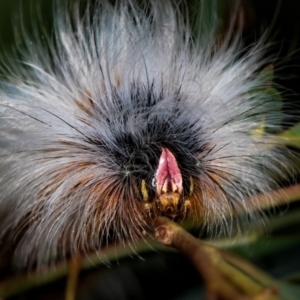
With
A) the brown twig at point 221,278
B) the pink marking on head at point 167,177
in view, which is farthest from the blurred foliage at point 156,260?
the brown twig at point 221,278

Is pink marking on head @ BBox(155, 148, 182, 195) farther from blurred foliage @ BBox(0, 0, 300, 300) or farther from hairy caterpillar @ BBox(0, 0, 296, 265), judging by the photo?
blurred foliage @ BBox(0, 0, 300, 300)

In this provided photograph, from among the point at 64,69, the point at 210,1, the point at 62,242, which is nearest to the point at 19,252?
the point at 62,242

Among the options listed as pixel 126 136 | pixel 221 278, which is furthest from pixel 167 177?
pixel 221 278

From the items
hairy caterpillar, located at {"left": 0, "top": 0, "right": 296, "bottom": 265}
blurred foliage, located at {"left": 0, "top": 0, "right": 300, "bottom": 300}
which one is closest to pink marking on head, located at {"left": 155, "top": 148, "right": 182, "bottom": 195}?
hairy caterpillar, located at {"left": 0, "top": 0, "right": 296, "bottom": 265}

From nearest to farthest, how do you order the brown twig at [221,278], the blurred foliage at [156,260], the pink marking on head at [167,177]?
1. the brown twig at [221,278]
2. the pink marking on head at [167,177]
3. the blurred foliage at [156,260]

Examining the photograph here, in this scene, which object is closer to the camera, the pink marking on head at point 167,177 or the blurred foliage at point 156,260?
the pink marking on head at point 167,177

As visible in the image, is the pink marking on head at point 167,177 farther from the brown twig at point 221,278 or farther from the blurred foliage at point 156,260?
the brown twig at point 221,278

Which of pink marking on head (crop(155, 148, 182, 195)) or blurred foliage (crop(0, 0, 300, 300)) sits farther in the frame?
blurred foliage (crop(0, 0, 300, 300))

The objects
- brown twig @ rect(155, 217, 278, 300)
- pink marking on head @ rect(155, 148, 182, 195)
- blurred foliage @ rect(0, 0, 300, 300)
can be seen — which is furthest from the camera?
blurred foliage @ rect(0, 0, 300, 300)
